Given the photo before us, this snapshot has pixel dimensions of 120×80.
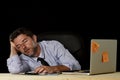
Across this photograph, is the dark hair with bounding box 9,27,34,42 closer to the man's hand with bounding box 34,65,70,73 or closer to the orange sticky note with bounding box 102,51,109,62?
the man's hand with bounding box 34,65,70,73

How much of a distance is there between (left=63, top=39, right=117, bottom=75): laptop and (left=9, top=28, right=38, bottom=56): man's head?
1.39 ft

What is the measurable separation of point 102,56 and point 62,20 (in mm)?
435

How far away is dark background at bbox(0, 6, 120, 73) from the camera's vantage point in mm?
2320

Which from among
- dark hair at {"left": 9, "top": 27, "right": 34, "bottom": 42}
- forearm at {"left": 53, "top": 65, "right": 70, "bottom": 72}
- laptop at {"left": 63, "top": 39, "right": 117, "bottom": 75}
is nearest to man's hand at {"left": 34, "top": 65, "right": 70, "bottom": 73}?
forearm at {"left": 53, "top": 65, "right": 70, "bottom": 72}

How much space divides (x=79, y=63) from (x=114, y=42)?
1.05 ft

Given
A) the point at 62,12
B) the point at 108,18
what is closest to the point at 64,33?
the point at 62,12

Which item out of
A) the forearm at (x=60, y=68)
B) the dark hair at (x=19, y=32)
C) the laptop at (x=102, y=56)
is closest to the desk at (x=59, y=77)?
the laptop at (x=102, y=56)

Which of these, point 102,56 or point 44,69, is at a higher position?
point 102,56

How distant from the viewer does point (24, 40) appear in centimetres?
231

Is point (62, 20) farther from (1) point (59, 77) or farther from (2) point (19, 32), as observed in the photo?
(1) point (59, 77)

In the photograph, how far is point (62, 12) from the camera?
7.66 ft

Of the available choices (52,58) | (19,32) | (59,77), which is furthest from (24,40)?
(59,77)

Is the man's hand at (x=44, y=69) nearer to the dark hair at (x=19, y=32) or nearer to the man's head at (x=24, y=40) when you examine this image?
the man's head at (x=24, y=40)

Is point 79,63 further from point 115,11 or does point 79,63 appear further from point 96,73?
point 115,11
